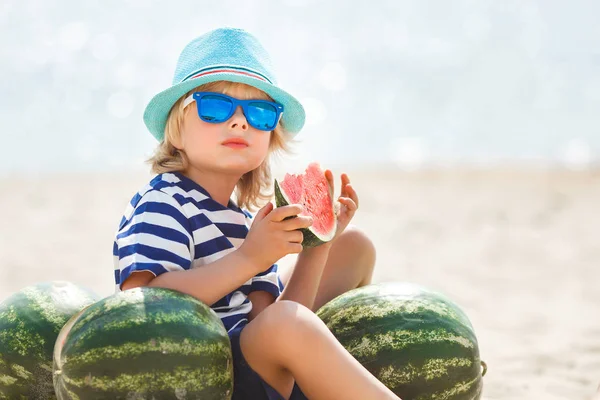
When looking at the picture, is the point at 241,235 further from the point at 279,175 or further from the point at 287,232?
the point at 279,175

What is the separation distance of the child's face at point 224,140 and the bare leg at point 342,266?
683mm

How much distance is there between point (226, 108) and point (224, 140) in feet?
0.49

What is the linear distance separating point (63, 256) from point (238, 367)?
718 cm

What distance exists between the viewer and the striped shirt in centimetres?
327

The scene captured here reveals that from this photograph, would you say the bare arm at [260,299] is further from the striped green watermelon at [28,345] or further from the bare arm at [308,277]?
the striped green watermelon at [28,345]

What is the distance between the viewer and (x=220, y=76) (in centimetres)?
360

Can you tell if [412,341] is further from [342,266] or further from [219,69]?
[219,69]

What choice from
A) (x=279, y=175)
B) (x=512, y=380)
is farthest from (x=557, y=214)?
(x=512, y=380)

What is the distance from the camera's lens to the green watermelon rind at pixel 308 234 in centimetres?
338

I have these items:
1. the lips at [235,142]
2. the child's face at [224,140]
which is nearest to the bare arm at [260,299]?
the child's face at [224,140]

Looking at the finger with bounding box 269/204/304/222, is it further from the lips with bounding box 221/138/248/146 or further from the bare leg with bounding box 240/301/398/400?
the lips with bounding box 221/138/248/146

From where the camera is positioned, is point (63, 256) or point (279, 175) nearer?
point (63, 256)

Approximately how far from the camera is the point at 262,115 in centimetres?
370

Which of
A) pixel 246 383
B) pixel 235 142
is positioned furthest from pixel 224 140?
pixel 246 383
